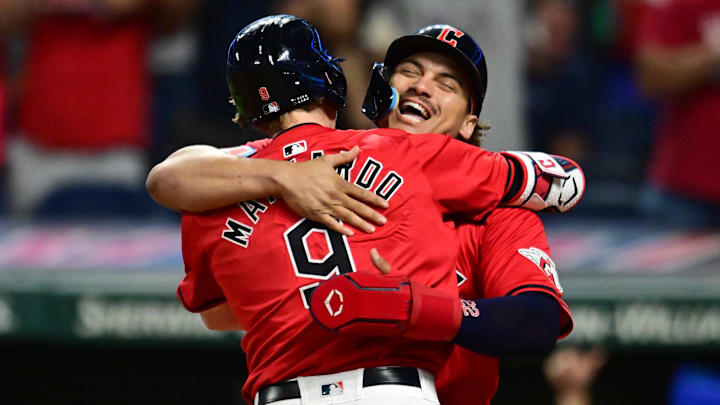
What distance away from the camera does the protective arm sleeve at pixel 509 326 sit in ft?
6.25

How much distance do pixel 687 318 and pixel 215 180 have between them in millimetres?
2826

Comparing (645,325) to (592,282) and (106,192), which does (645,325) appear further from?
(106,192)

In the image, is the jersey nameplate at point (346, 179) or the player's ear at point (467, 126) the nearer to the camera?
the jersey nameplate at point (346, 179)

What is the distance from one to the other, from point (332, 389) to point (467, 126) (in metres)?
0.88

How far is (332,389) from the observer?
193 cm

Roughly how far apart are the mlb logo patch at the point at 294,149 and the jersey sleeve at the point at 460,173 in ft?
0.75

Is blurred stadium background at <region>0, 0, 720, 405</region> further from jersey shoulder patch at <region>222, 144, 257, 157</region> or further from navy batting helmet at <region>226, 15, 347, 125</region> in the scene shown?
navy batting helmet at <region>226, 15, 347, 125</region>

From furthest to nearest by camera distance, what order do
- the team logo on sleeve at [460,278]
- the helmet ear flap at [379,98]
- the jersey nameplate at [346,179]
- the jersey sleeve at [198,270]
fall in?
1. the helmet ear flap at [379,98]
2. the team logo on sleeve at [460,278]
3. the jersey sleeve at [198,270]
4. the jersey nameplate at [346,179]

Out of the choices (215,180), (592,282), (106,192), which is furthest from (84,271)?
(215,180)

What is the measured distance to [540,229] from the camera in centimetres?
222

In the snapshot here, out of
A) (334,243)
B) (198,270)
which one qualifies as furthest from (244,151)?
(334,243)

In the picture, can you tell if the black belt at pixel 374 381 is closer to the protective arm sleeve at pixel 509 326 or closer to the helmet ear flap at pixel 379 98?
the protective arm sleeve at pixel 509 326

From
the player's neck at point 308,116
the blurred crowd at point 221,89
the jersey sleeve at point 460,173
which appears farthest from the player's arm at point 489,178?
the blurred crowd at point 221,89

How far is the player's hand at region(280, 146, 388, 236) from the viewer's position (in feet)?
6.48
